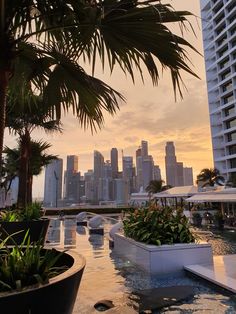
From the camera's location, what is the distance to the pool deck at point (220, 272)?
3842mm

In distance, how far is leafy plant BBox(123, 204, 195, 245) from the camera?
17.3 ft

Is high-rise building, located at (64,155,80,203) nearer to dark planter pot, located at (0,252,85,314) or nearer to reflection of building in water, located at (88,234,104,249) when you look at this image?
reflection of building in water, located at (88,234,104,249)

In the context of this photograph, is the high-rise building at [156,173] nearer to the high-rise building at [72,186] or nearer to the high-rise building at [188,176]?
the high-rise building at [188,176]

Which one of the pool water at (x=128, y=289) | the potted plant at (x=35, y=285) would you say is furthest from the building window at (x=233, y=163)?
the potted plant at (x=35, y=285)

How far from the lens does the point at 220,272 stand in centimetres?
445

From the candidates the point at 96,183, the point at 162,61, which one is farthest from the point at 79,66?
the point at 96,183

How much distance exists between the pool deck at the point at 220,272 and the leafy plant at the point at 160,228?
0.59 meters

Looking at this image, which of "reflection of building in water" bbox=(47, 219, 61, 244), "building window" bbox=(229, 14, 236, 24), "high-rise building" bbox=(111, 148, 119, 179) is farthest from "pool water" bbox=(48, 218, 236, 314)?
"building window" bbox=(229, 14, 236, 24)

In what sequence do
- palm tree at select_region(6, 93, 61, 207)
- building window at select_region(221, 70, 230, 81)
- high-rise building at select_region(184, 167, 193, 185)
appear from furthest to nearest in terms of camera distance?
high-rise building at select_region(184, 167, 193, 185) < building window at select_region(221, 70, 230, 81) < palm tree at select_region(6, 93, 61, 207)

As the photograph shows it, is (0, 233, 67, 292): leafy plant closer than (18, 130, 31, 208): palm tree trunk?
Yes

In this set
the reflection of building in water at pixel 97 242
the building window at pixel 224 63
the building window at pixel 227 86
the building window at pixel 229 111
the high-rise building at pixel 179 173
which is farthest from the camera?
the high-rise building at pixel 179 173

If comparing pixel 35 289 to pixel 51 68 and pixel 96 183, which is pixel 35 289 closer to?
pixel 51 68

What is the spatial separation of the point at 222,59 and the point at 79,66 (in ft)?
191

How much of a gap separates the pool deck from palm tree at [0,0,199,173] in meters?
2.63
